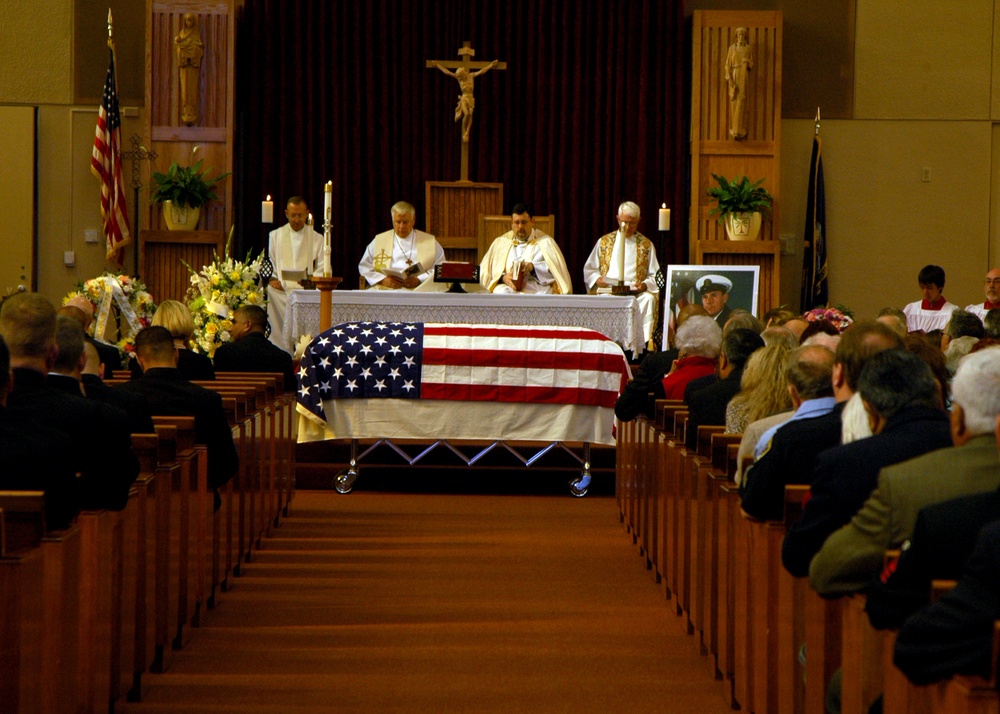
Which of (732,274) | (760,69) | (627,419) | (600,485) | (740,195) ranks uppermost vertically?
(760,69)

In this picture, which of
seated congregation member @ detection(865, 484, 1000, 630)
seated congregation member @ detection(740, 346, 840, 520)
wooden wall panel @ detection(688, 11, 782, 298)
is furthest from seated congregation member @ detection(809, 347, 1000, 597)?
wooden wall panel @ detection(688, 11, 782, 298)

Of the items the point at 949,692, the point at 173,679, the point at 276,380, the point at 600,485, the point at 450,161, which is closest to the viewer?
the point at 949,692

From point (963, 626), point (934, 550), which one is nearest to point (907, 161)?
point (934, 550)

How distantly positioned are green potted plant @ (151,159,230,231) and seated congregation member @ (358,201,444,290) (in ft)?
5.45

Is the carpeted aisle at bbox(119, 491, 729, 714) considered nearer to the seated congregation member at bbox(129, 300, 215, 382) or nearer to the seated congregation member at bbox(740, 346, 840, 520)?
the seated congregation member at bbox(740, 346, 840, 520)

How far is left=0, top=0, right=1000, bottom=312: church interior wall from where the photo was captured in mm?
13023

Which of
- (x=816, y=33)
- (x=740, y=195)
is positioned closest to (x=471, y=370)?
(x=740, y=195)

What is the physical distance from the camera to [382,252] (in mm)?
12219

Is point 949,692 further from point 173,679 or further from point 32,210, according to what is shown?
point 32,210

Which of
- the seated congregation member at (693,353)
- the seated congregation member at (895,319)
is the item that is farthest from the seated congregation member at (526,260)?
the seated congregation member at (693,353)

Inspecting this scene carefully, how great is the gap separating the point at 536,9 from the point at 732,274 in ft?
12.2

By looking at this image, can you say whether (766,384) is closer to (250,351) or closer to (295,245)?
(250,351)

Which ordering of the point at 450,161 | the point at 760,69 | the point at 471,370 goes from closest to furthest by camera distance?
the point at 471,370 < the point at 760,69 < the point at 450,161

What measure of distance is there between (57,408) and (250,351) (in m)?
4.78
